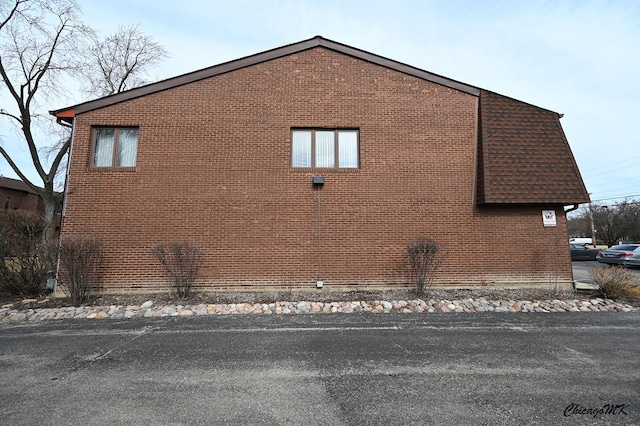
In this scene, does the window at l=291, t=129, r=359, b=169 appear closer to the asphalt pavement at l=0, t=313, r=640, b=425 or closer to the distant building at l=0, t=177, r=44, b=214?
the asphalt pavement at l=0, t=313, r=640, b=425

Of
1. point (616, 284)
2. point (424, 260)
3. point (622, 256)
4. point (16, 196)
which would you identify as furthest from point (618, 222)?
point (16, 196)

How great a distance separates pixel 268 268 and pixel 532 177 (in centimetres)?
763

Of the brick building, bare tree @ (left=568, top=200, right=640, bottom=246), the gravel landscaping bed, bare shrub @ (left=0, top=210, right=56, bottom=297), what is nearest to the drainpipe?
the brick building

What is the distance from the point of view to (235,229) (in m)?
8.51

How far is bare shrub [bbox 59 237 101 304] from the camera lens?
7.24 meters

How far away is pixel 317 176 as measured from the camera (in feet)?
28.7

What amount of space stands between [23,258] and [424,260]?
998cm

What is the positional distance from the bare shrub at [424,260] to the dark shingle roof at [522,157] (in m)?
1.89

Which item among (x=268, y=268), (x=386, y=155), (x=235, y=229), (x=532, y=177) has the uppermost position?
(x=386, y=155)

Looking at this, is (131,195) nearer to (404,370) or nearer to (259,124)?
(259,124)

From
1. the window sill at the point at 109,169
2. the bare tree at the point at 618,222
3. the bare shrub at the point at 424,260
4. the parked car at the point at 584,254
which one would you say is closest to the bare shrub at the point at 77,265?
the window sill at the point at 109,169

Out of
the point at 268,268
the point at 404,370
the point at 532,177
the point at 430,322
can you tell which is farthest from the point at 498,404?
the point at 532,177

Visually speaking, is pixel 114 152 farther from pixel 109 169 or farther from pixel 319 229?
pixel 319 229

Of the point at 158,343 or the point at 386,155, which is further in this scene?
the point at 386,155
